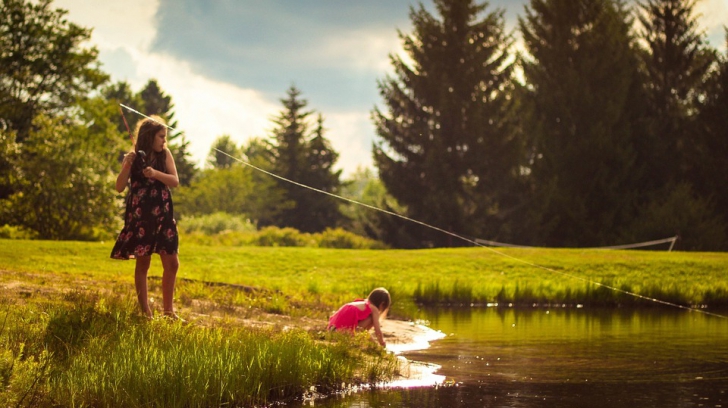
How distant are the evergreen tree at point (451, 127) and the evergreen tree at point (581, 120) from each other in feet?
5.37

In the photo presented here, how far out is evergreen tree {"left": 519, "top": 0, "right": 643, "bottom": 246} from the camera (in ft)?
139

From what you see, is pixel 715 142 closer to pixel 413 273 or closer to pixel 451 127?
pixel 451 127

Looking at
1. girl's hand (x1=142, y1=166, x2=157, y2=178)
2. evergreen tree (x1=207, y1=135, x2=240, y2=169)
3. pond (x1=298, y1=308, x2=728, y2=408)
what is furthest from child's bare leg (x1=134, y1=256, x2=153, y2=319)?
evergreen tree (x1=207, y1=135, x2=240, y2=169)

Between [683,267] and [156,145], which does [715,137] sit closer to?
[683,267]

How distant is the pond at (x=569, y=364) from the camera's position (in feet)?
26.6

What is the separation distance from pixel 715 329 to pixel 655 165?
30745 millimetres

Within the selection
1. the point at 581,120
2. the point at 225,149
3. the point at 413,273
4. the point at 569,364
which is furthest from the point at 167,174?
the point at 225,149

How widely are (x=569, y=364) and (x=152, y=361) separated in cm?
495

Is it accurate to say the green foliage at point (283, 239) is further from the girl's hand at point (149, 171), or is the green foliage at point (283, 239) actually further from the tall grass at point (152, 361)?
the tall grass at point (152, 361)

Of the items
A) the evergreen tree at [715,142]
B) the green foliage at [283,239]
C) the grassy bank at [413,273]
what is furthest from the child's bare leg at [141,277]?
the evergreen tree at [715,142]

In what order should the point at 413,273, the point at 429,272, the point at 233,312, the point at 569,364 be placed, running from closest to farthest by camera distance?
the point at 569,364 → the point at 233,312 → the point at 413,273 → the point at 429,272

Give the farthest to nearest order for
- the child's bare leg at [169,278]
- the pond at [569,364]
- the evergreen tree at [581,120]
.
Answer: the evergreen tree at [581,120]
the child's bare leg at [169,278]
the pond at [569,364]

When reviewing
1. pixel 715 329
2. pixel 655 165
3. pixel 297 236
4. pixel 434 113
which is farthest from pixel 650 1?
pixel 715 329

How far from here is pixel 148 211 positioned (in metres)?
9.84
